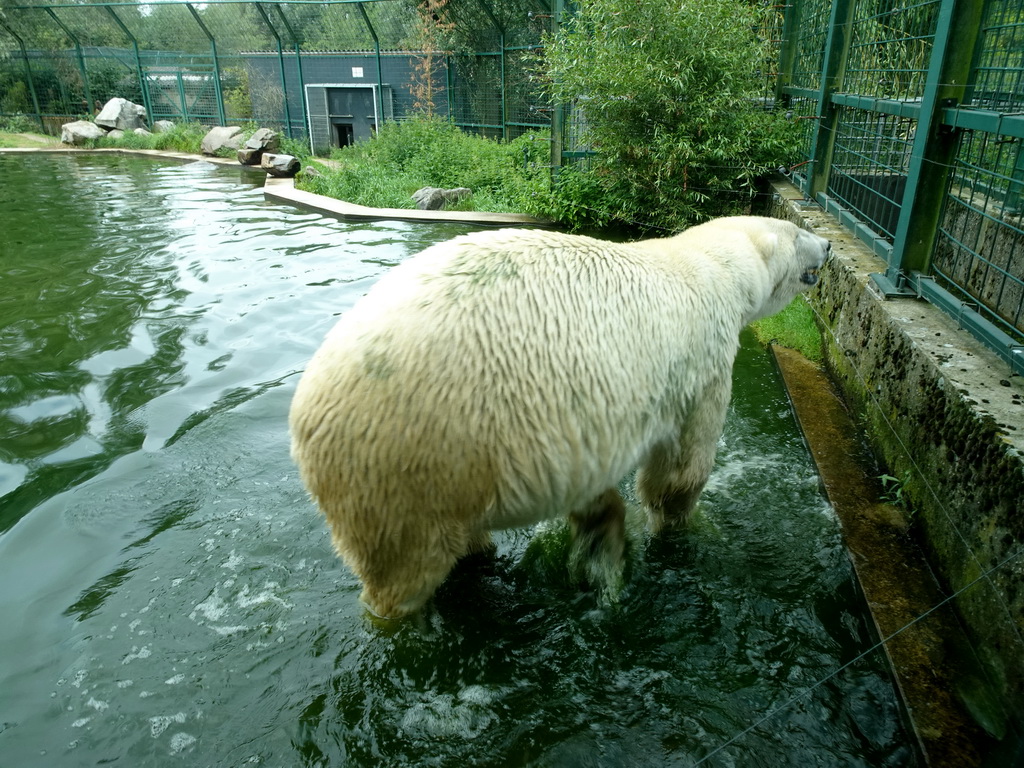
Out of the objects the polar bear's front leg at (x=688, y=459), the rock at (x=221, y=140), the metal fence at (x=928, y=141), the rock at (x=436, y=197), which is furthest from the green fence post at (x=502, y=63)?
the polar bear's front leg at (x=688, y=459)

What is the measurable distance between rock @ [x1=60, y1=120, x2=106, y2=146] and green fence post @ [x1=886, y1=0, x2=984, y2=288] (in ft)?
65.6

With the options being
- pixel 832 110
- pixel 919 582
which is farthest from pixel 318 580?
pixel 832 110

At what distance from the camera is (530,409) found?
2.15 meters

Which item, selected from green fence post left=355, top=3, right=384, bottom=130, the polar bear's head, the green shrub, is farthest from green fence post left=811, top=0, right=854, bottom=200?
green fence post left=355, top=3, right=384, bottom=130

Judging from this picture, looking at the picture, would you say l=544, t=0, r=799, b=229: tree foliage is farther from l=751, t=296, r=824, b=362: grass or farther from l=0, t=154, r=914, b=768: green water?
l=0, t=154, r=914, b=768: green water

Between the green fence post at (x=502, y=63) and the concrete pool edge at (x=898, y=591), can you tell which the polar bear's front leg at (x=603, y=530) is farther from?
the green fence post at (x=502, y=63)

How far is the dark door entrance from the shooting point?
1734 centimetres

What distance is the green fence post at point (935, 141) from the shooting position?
343 cm

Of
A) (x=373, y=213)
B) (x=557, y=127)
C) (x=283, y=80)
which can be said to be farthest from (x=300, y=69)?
(x=557, y=127)

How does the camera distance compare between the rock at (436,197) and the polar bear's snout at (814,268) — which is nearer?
the polar bear's snout at (814,268)

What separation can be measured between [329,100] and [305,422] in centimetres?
1754

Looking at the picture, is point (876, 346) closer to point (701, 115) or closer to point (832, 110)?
point (832, 110)

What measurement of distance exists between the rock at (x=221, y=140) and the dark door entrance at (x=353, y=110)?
2.42 meters

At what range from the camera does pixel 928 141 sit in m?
3.62
